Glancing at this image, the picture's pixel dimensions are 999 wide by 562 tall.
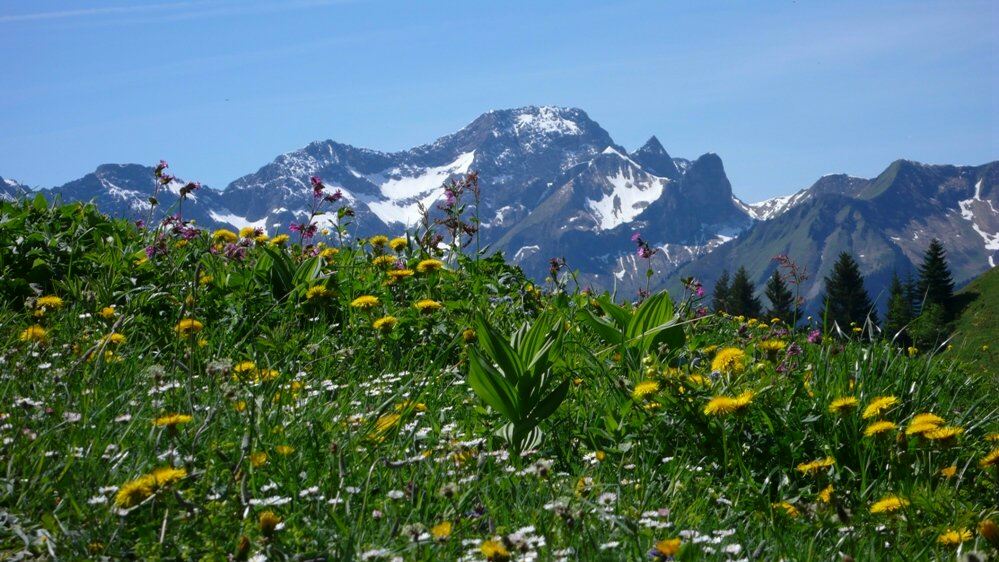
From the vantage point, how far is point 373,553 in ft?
7.20

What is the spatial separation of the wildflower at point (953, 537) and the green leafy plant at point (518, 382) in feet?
5.33

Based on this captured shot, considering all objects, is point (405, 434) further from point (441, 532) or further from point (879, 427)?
point (879, 427)

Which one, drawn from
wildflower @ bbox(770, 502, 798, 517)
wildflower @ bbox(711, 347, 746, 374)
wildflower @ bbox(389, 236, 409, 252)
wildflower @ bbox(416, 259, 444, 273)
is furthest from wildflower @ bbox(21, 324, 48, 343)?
wildflower @ bbox(770, 502, 798, 517)

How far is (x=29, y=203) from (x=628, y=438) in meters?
5.63

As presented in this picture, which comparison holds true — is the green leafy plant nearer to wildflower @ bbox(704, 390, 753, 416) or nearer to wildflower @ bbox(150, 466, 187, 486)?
wildflower @ bbox(704, 390, 753, 416)

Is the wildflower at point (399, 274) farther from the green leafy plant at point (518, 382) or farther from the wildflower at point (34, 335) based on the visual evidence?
the wildflower at point (34, 335)

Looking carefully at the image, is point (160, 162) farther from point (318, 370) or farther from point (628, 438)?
point (628, 438)

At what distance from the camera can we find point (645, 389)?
370 cm

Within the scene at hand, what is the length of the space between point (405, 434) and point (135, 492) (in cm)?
142

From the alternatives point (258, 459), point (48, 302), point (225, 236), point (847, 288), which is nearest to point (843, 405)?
point (258, 459)

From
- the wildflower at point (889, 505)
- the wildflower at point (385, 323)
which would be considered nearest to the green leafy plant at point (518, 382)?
the wildflower at point (385, 323)

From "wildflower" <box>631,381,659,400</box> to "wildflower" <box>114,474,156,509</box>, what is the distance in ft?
6.77

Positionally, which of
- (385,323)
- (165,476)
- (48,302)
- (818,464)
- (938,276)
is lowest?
(938,276)

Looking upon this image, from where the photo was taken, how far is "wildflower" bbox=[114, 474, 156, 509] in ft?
7.50
